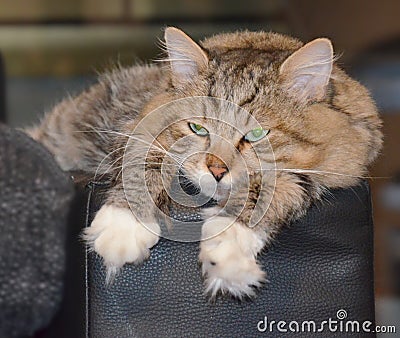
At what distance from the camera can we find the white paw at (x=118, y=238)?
123 centimetres

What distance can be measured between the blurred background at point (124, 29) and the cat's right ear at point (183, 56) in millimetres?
2413

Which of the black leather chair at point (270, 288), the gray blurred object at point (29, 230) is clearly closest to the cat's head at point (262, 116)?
the black leather chair at point (270, 288)

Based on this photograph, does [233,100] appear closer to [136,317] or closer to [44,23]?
[136,317]

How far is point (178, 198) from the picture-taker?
1.31m

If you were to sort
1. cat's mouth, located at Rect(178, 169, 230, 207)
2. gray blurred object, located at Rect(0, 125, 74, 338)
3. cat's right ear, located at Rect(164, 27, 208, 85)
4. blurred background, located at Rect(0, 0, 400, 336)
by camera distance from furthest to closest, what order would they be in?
blurred background, located at Rect(0, 0, 400, 336)
cat's right ear, located at Rect(164, 27, 208, 85)
cat's mouth, located at Rect(178, 169, 230, 207)
gray blurred object, located at Rect(0, 125, 74, 338)

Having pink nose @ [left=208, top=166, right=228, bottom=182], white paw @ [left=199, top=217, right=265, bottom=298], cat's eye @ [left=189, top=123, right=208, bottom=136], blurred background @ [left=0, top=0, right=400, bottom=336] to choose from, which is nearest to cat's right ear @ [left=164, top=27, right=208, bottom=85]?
cat's eye @ [left=189, top=123, right=208, bottom=136]

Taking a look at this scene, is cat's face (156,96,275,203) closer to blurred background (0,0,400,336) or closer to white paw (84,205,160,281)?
white paw (84,205,160,281)

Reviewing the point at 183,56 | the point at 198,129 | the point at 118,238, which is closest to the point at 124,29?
the point at 183,56

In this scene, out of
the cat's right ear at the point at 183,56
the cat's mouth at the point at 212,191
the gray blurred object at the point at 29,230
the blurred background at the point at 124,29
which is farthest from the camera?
the blurred background at the point at 124,29

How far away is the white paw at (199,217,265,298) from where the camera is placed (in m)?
1.22

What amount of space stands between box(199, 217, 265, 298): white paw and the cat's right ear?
13.0 inches

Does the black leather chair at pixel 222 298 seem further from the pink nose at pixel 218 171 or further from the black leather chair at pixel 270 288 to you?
the pink nose at pixel 218 171

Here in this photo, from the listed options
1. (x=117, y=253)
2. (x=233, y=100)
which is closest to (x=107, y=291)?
(x=117, y=253)

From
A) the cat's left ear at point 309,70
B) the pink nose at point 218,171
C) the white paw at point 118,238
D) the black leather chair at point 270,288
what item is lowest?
the black leather chair at point 270,288
